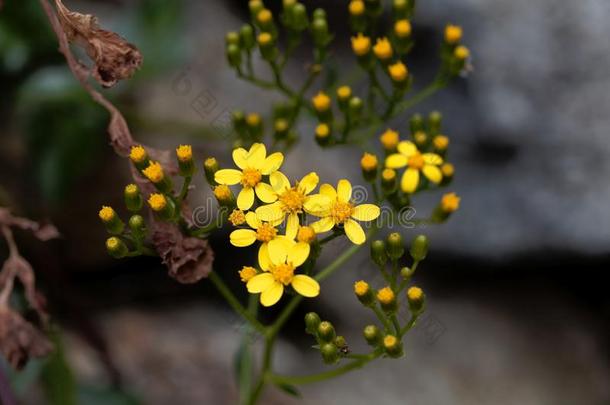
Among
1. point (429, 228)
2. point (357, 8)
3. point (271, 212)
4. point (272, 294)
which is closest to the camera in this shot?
point (272, 294)

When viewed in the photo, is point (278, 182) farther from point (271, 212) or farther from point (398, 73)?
point (398, 73)

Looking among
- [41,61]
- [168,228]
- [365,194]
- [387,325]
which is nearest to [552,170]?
[365,194]

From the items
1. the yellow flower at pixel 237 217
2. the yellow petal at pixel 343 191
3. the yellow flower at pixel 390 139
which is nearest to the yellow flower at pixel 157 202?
the yellow flower at pixel 237 217

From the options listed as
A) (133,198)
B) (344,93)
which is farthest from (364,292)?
(344,93)

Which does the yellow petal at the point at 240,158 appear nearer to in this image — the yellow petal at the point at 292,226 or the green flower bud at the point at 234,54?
the yellow petal at the point at 292,226

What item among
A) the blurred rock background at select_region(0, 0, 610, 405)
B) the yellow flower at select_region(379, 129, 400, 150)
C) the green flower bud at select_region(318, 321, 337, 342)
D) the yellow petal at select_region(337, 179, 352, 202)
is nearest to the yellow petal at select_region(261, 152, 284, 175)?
the yellow petal at select_region(337, 179, 352, 202)

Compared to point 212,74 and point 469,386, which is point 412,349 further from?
point 212,74

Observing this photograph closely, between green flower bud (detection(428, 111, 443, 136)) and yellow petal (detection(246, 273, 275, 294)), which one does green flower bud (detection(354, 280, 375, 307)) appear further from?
green flower bud (detection(428, 111, 443, 136))
